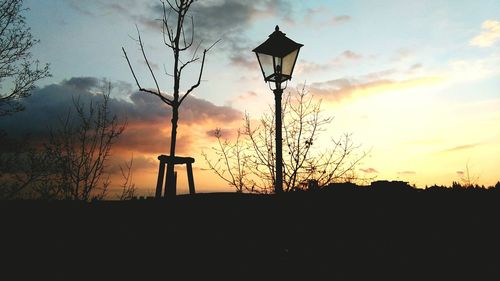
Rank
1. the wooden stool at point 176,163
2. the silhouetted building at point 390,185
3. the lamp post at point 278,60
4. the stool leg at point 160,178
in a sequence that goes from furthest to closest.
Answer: the silhouetted building at point 390,185 → the wooden stool at point 176,163 → the stool leg at point 160,178 → the lamp post at point 278,60

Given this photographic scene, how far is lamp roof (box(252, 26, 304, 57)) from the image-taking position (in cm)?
606

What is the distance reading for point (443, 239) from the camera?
537 centimetres

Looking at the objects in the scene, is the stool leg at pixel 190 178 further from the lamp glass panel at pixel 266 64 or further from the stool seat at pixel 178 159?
the lamp glass panel at pixel 266 64

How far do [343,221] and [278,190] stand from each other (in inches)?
46.7

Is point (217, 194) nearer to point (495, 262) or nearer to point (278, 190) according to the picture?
point (278, 190)

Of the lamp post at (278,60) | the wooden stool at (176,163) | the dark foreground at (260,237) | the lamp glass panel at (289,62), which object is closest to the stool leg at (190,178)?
the wooden stool at (176,163)

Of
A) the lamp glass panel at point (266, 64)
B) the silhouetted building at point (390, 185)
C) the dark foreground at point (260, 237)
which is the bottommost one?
the dark foreground at point (260, 237)

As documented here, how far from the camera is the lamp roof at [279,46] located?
19.9 ft

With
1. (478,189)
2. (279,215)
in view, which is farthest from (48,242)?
(478,189)

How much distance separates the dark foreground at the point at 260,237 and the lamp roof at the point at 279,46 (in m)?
2.47

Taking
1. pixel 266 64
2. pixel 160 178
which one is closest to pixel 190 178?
pixel 160 178

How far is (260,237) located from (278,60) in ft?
9.83

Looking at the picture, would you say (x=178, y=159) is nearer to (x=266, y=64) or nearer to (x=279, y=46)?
(x=266, y=64)

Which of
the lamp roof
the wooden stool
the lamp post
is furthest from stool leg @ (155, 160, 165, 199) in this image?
the lamp roof
